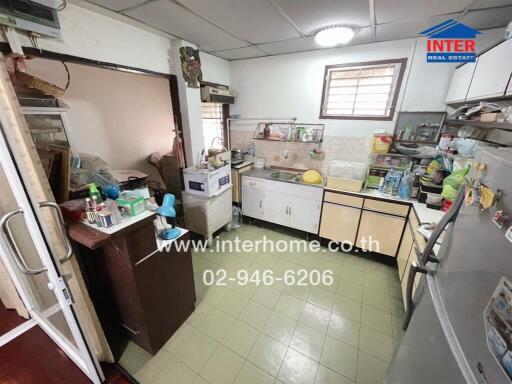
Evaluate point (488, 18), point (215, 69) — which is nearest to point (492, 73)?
point (488, 18)

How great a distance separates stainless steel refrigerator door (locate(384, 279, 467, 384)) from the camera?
693 millimetres

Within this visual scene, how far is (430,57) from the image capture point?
2148mm

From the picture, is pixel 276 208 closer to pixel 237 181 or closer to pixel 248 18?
pixel 237 181

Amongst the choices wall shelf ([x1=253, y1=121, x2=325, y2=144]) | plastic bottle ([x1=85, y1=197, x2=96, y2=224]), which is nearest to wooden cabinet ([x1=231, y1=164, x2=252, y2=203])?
wall shelf ([x1=253, y1=121, x2=325, y2=144])

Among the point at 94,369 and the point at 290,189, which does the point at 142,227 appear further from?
the point at 290,189

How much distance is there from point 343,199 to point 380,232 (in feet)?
1.74

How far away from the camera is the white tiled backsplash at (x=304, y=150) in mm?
2689

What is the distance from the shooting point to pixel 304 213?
2771 mm

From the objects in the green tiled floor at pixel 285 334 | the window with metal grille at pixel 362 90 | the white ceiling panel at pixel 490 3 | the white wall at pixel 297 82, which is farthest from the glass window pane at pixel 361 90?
the green tiled floor at pixel 285 334

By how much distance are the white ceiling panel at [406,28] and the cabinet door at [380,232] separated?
177cm

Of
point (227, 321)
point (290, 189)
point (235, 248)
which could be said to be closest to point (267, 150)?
point (290, 189)

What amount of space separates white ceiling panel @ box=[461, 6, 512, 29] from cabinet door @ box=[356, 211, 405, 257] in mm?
1758

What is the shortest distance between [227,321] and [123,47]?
8.76 ft

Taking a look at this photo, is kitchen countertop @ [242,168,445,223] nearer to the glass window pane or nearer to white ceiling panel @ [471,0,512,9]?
the glass window pane
